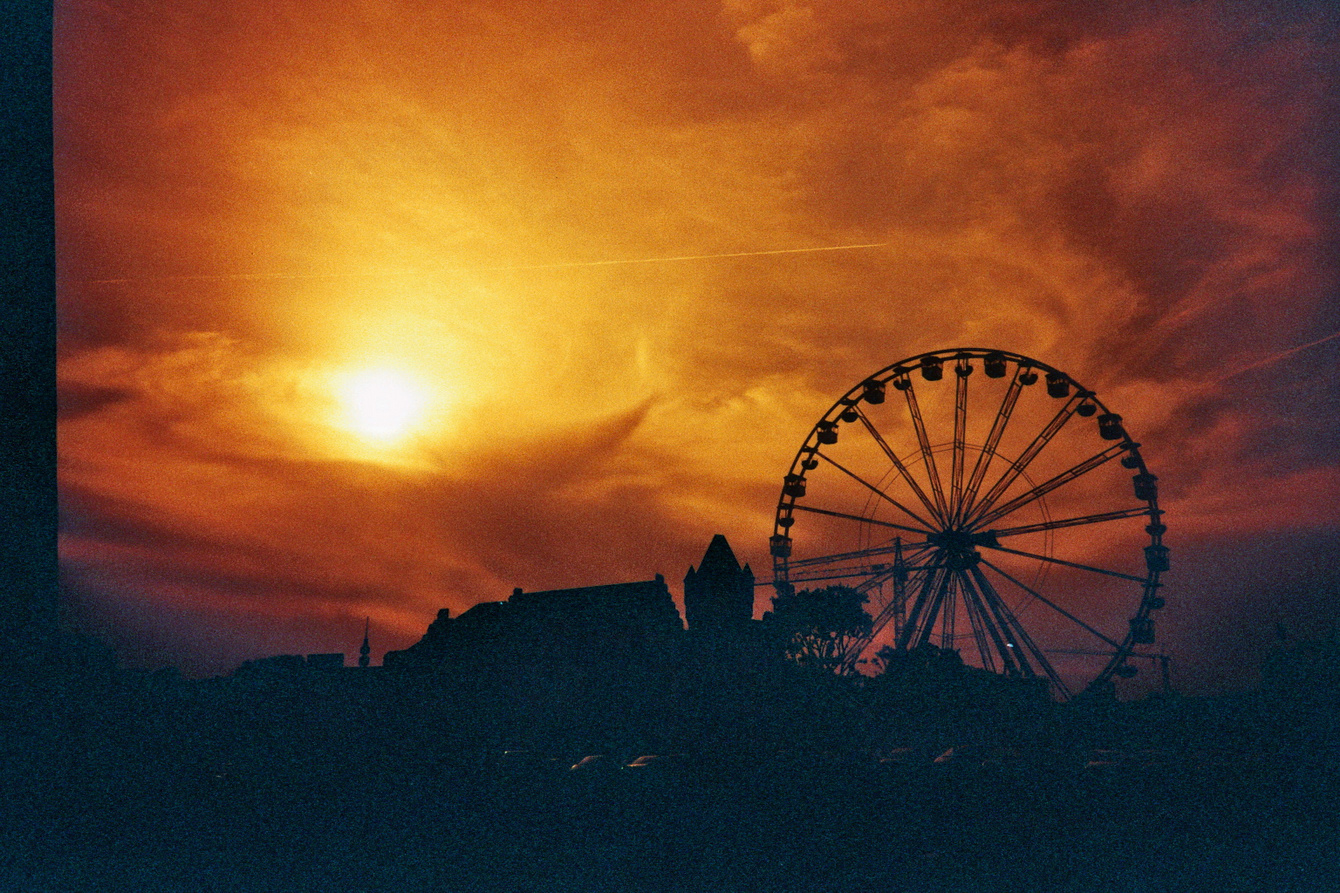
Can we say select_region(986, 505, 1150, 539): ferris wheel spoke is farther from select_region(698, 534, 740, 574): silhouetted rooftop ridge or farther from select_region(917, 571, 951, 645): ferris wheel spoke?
select_region(698, 534, 740, 574): silhouetted rooftop ridge

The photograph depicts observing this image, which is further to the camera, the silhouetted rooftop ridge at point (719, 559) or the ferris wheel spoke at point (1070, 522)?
the silhouetted rooftop ridge at point (719, 559)

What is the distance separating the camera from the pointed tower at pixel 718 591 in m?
80.8

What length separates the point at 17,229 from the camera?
13234 millimetres

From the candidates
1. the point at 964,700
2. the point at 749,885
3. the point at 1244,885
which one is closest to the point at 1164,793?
the point at 1244,885

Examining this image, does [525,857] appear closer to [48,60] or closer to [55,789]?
[55,789]

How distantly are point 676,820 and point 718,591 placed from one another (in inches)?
2261

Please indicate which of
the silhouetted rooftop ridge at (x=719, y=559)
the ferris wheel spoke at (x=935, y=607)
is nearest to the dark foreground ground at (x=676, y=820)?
the ferris wheel spoke at (x=935, y=607)

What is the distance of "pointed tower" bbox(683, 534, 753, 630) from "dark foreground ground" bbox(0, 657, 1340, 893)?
161ft

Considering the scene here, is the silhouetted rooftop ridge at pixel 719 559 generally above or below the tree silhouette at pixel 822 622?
above

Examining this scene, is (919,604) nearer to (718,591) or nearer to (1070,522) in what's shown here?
(1070,522)

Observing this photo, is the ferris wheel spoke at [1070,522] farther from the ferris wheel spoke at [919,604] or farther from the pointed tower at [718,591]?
the pointed tower at [718,591]

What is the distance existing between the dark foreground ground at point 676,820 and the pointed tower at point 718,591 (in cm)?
4915

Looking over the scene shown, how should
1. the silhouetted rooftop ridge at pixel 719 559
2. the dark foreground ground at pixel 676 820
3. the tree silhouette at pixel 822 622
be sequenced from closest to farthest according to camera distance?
the dark foreground ground at pixel 676 820 < the tree silhouette at pixel 822 622 < the silhouetted rooftop ridge at pixel 719 559

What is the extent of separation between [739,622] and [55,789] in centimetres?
5907
